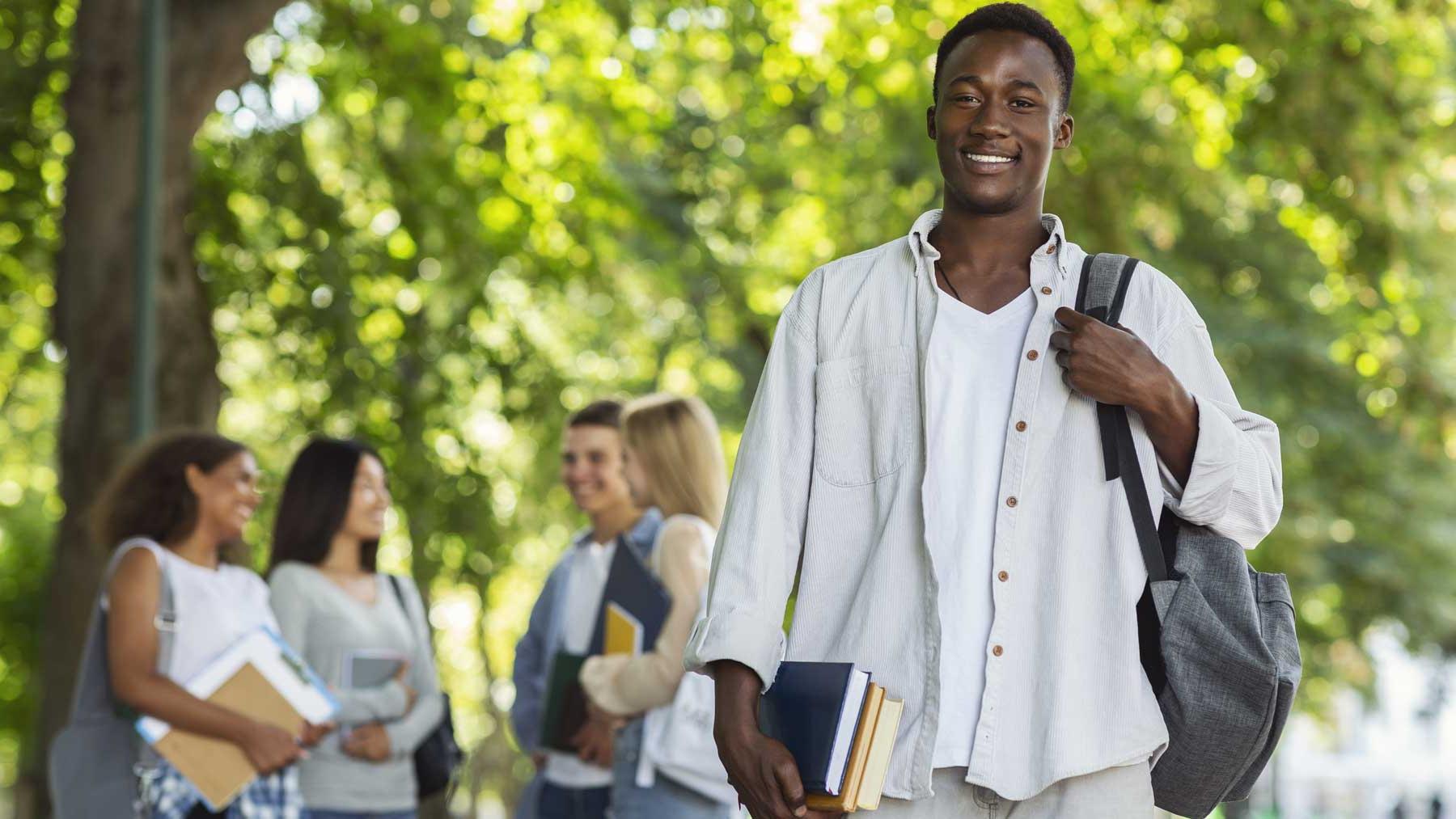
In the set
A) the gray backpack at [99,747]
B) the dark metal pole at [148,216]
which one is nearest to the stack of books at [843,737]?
the gray backpack at [99,747]

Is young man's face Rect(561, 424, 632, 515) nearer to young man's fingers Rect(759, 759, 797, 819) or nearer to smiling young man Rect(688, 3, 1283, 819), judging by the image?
smiling young man Rect(688, 3, 1283, 819)

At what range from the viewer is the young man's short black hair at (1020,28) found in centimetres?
332

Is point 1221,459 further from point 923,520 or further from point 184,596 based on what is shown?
point 184,596

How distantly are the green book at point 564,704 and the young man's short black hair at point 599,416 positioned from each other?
1.06 meters

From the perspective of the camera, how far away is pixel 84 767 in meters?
5.72

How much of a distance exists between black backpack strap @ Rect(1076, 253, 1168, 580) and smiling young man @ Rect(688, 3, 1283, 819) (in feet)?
0.05

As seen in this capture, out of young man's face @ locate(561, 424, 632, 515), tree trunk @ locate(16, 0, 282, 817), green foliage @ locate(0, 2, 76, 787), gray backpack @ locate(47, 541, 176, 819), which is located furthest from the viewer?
green foliage @ locate(0, 2, 76, 787)

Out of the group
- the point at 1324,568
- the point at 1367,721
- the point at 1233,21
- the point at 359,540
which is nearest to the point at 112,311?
the point at 359,540

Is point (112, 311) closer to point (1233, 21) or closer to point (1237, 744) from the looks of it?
point (1233, 21)

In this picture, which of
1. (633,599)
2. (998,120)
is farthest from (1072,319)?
(633,599)

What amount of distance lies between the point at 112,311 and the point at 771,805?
7663 mm

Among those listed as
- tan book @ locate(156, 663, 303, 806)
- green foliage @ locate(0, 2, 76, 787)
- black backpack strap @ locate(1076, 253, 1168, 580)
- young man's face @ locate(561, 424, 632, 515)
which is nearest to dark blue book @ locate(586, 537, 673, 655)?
young man's face @ locate(561, 424, 632, 515)

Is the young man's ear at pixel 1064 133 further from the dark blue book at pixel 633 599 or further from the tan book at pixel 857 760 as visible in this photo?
the dark blue book at pixel 633 599

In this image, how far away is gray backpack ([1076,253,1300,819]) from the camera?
3.00m
